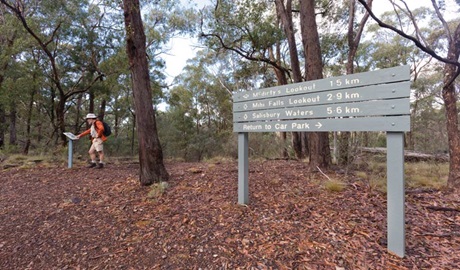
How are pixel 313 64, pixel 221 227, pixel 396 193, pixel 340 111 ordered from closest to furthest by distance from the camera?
pixel 396 193
pixel 340 111
pixel 221 227
pixel 313 64

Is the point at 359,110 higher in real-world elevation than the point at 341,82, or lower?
lower

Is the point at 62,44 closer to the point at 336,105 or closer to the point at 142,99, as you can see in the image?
the point at 142,99

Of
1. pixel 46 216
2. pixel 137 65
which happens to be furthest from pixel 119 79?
pixel 46 216

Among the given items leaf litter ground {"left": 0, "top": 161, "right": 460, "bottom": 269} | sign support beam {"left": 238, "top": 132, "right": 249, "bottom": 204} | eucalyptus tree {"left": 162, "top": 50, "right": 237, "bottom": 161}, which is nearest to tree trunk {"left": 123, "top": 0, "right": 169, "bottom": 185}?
leaf litter ground {"left": 0, "top": 161, "right": 460, "bottom": 269}

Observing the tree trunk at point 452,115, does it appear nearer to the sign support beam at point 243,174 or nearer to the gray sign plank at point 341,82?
the gray sign plank at point 341,82

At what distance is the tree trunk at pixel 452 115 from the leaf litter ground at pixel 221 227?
544 millimetres

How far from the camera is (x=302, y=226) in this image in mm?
3086

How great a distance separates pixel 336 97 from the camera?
9.08ft

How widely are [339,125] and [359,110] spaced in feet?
0.84

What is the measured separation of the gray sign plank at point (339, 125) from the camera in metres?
2.31

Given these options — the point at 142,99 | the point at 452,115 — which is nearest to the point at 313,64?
the point at 452,115

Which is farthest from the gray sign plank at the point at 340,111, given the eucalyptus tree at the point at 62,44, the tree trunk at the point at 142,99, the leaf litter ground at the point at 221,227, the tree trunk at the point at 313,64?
the eucalyptus tree at the point at 62,44

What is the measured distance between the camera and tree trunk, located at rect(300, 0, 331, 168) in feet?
17.9

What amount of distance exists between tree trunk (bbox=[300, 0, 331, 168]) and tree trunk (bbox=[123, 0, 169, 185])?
324 centimetres
